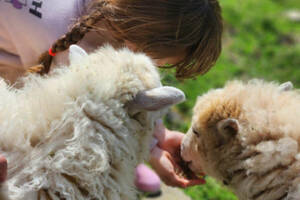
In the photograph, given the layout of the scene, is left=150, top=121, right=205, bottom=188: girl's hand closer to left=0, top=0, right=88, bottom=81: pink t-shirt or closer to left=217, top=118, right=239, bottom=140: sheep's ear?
left=217, top=118, right=239, bottom=140: sheep's ear

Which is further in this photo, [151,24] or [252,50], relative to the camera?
[252,50]

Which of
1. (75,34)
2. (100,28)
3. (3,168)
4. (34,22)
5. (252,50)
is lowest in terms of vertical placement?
(3,168)

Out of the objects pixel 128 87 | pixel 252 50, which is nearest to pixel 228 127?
pixel 128 87

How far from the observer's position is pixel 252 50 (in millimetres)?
6547

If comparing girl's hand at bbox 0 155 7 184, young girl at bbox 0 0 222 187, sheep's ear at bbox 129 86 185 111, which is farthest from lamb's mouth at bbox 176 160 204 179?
girl's hand at bbox 0 155 7 184

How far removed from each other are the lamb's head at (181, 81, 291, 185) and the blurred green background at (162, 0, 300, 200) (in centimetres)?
170

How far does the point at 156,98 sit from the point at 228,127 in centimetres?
67

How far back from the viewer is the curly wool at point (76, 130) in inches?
69.6

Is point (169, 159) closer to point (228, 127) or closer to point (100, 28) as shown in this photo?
point (228, 127)

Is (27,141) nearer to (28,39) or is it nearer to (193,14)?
(28,39)

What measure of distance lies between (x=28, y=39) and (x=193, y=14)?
1.28 meters

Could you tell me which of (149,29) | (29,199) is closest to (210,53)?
(149,29)

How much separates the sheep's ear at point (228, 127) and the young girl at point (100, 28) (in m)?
0.74

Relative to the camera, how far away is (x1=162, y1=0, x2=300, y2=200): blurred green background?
527cm
